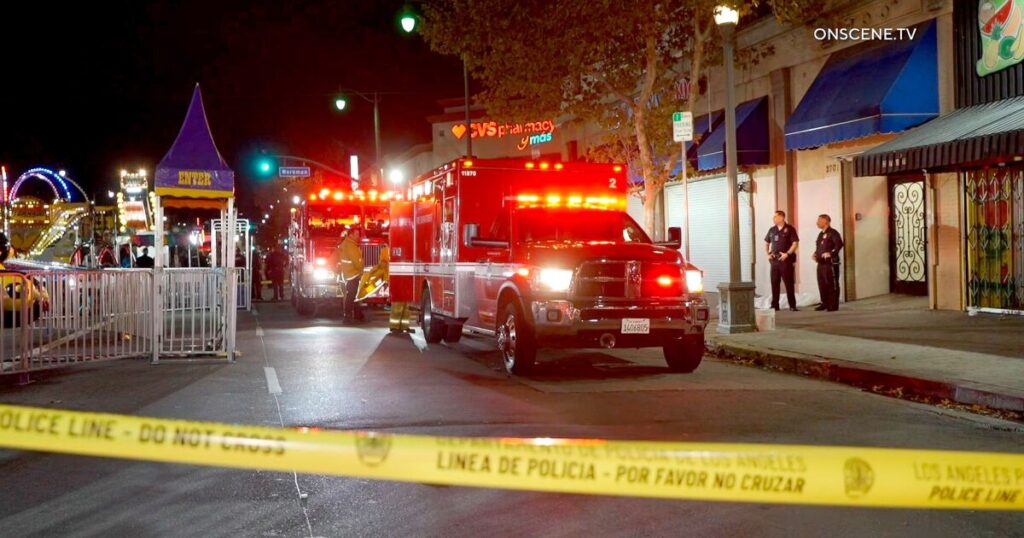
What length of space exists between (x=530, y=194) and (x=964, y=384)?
21.0ft

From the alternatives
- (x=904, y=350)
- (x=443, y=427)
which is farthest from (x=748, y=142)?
(x=443, y=427)

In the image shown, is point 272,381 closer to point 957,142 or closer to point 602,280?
point 602,280

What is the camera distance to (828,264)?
18.0 meters

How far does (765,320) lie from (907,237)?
16.2 feet

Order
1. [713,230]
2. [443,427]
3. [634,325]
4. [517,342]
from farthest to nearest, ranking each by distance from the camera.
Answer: [713,230], [517,342], [634,325], [443,427]

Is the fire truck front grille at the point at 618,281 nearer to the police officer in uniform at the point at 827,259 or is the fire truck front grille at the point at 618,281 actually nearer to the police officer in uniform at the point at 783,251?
the police officer in uniform at the point at 827,259

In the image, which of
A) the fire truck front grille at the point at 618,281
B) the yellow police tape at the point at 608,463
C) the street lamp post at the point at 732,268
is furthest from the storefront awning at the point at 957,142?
the yellow police tape at the point at 608,463

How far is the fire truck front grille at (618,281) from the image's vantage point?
11.1 m

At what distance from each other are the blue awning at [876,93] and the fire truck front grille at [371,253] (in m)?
9.94

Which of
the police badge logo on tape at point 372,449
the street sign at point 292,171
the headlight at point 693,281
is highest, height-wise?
the street sign at point 292,171

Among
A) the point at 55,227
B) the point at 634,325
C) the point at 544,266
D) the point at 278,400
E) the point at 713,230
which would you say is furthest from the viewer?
the point at 55,227

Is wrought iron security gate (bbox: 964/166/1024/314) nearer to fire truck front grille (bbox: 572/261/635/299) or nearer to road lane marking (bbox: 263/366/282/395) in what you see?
fire truck front grille (bbox: 572/261/635/299)

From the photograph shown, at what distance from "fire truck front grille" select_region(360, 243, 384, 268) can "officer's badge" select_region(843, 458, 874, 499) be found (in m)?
20.7

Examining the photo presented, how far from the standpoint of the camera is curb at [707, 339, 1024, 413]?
9.08 meters
